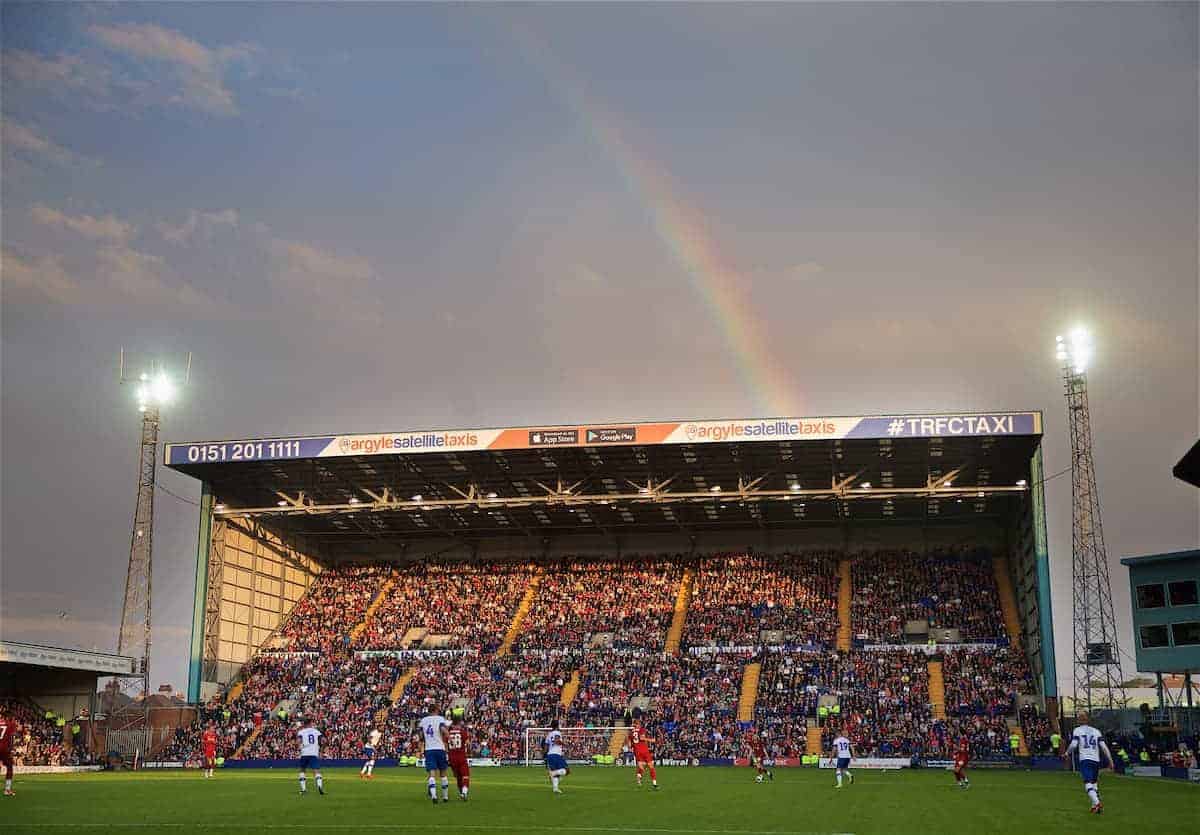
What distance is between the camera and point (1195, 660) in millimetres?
49344

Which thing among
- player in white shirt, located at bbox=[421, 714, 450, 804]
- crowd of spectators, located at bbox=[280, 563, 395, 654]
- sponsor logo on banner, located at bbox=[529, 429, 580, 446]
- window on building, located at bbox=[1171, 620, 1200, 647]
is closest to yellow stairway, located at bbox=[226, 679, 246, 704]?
crowd of spectators, located at bbox=[280, 563, 395, 654]

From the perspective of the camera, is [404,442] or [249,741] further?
[404,442]

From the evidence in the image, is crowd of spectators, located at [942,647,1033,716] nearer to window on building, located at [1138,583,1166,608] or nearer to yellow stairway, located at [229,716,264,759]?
window on building, located at [1138,583,1166,608]

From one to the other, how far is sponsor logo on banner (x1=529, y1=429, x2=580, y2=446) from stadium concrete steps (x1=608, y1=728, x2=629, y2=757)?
47.8 ft

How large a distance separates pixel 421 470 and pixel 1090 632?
121 feet

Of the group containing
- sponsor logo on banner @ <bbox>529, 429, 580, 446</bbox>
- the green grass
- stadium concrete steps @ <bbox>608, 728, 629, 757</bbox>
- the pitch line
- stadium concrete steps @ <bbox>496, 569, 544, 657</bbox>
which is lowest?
stadium concrete steps @ <bbox>608, 728, 629, 757</bbox>

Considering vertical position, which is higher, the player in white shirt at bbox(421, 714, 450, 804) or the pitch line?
the player in white shirt at bbox(421, 714, 450, 804)

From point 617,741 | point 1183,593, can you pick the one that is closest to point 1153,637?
point 1183,593

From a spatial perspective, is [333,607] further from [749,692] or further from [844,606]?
[844,606]

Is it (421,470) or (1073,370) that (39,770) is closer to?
(421,470)

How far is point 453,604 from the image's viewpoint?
71.1 metres

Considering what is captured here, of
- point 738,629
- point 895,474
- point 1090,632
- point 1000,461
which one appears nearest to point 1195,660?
point 1090,632

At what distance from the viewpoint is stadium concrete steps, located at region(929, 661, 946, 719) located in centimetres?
5606

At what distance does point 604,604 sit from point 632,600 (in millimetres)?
1701
